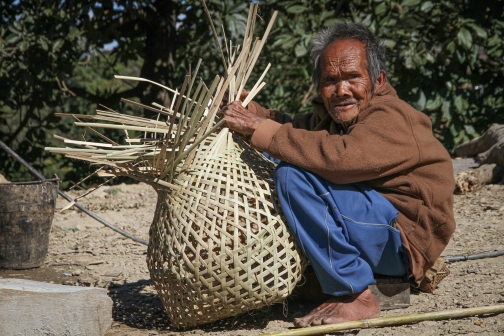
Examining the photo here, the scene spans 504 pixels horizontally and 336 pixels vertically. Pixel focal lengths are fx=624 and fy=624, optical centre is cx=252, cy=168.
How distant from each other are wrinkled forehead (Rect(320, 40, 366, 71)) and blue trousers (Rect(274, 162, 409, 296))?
51 centimetres

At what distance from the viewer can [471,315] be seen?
233cm

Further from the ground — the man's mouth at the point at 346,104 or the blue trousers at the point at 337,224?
the man's mouth at the point at 346,104

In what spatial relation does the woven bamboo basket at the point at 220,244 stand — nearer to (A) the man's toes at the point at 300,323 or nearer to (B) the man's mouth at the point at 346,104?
(A) the man's toes at the point at 300,323

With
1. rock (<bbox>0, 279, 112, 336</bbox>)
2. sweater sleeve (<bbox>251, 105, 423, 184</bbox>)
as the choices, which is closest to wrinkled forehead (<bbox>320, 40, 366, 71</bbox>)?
sweater sleeve (<bbox>251, 105, 423, 184</bbox>)

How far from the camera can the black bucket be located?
3730mm

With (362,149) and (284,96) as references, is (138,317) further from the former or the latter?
(284,96)

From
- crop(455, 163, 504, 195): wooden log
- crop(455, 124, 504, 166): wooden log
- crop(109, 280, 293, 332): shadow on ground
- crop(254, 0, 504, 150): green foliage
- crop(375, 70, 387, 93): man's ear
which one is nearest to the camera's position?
crop(109, 280, 293, 332): shadow on ground

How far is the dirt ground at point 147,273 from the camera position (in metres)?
2.50

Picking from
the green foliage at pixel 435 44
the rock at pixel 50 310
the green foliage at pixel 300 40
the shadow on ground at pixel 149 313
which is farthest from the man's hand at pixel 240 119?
the green foliage at pixel 435 44

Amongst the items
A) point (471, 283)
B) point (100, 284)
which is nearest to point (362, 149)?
point (471, 283)

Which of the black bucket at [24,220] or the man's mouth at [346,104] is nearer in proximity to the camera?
the man's mouth at [346,104]

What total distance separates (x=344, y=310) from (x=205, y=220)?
646mm

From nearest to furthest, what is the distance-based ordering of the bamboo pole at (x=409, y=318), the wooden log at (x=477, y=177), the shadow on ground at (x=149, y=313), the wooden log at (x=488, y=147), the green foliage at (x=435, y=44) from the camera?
the bamboo pole at (x=409, y=318) → the shadow on ground at (x=149, y=313) → the wooden log at (x=477, y=177) → the wooden log at (x=488, y=147) → the green foliage at (x=435, y=44)

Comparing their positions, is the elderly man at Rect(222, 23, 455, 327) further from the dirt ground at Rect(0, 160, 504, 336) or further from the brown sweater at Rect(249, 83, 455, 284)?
the dirt ground at Rect(0, 160, 504, 336)
